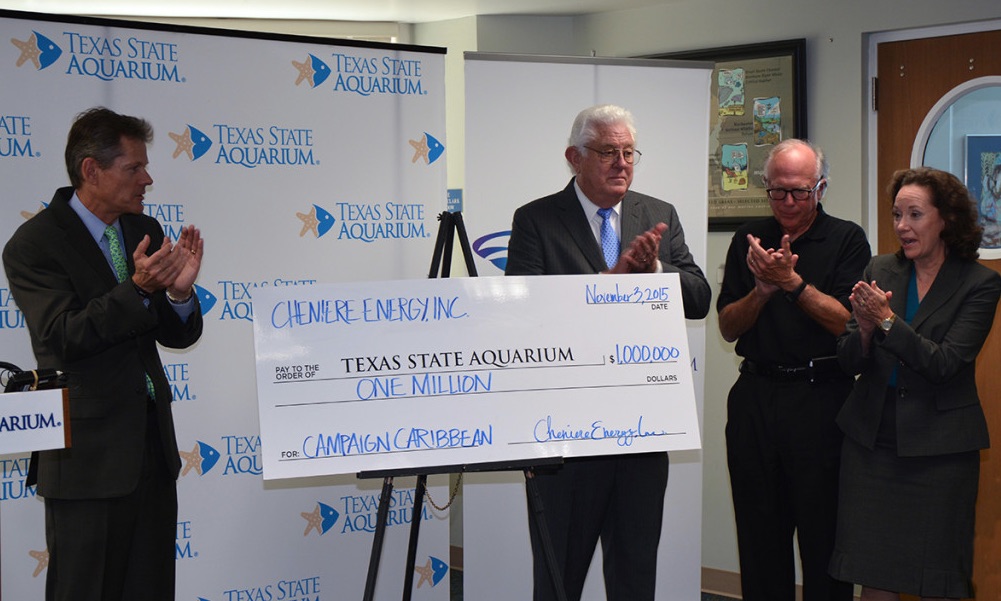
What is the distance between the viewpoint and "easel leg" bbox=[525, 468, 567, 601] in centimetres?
271

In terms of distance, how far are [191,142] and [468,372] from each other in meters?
1.47

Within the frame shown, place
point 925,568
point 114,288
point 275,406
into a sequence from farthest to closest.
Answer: point 925,568
point 114,288
point 275,406

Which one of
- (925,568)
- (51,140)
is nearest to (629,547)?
(925,568)

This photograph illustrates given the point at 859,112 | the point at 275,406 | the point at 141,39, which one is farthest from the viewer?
the point at 859,112

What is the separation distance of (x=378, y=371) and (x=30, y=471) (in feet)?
3.18

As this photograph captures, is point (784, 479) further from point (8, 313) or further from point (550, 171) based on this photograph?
point (8, 313)

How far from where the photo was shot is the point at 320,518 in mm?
3814

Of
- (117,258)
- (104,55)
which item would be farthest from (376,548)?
(104,55)

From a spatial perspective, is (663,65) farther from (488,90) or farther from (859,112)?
(859,112)

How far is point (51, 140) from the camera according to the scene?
3.34 metres

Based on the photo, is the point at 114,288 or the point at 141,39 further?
the point at 141,39

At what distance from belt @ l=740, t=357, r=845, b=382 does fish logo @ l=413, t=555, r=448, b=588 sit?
1.45m

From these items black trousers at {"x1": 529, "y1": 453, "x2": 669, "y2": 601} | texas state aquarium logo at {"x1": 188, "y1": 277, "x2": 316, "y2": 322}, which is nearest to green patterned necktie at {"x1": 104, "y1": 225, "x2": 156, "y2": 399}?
texas state aquarium logo at {"x1": 188, "y1": 277, "x2": 316, "y2": 322}

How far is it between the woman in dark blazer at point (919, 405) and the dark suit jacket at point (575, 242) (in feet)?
1.61
